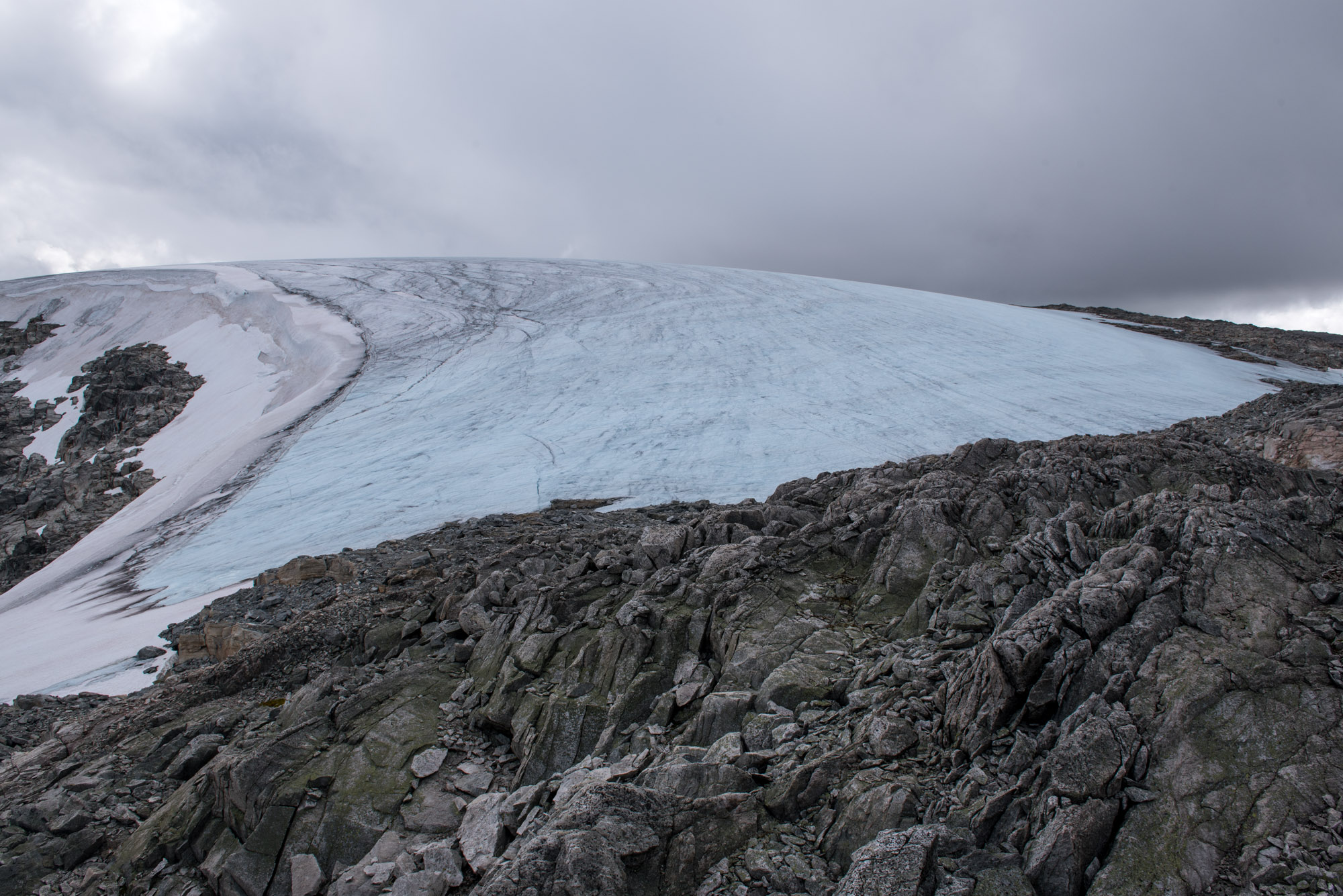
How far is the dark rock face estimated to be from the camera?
1533 cm

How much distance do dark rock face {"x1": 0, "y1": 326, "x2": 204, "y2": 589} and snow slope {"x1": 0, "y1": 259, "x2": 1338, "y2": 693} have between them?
1.13 m

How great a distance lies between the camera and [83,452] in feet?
A: 62.6

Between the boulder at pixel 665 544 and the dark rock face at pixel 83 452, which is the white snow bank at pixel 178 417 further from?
the boulder at pixel 665 544

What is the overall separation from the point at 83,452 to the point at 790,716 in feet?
75.3

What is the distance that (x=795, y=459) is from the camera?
14.7m

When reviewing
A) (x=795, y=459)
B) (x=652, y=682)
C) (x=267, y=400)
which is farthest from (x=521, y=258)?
(x=652, y=682)

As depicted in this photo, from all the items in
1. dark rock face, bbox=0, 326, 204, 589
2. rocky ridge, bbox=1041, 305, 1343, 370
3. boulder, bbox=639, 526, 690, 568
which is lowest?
dark rock face, bbox=0, 326, 204, 589

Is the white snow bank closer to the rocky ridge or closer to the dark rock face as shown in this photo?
the dark rock face

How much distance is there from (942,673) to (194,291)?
3501 cm

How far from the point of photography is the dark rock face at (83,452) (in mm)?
15328

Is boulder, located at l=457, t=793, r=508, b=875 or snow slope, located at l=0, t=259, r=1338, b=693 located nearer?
boulder, located at l=457, t=793, r=508, b=875

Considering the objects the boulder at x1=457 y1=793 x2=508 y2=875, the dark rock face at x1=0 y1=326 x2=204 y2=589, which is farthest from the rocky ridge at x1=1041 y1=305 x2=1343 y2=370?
the dark rock face at x1=0 y1=326 x2=204 y2=589

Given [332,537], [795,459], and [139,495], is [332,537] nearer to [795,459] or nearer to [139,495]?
[139,495]

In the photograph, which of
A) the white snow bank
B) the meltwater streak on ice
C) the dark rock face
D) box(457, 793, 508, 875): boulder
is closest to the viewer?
box(457, 793, 508, 875): boulder
